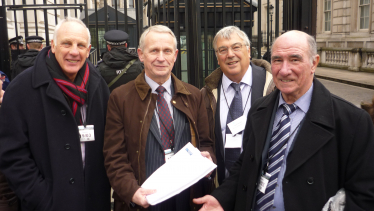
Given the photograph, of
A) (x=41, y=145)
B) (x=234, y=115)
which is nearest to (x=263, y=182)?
(x=234, y=115)


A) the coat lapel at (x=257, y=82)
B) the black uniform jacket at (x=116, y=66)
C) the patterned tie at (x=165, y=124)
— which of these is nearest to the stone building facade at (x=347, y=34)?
the black uniform jacket at (x=116, y=66)

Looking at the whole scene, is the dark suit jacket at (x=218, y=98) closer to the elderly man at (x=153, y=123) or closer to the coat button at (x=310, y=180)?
the elderly man at (x=153, y=123)

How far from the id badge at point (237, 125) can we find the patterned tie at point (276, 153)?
0.72 m

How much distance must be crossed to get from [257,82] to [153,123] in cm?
106

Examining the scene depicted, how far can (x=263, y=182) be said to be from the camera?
75.5 inches

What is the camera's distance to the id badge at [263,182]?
1899mm

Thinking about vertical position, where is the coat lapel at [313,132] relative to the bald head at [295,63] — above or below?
below

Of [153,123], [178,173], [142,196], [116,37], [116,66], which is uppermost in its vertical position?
[116,37]

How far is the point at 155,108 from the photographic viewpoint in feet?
7.85

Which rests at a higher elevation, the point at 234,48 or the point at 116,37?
the point at 116,37

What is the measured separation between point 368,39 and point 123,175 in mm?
20898

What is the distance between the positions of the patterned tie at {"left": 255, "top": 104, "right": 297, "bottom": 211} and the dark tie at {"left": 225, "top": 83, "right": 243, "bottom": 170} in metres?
0.75

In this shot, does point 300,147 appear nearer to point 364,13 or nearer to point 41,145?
point 41,145

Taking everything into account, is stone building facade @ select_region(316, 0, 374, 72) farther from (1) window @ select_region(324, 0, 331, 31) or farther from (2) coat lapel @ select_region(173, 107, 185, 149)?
(2) coat lapel @ select_region(173, 107, 185, 149)
